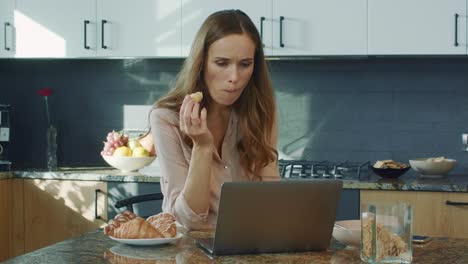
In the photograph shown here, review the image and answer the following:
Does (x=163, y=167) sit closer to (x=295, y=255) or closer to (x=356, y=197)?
(x=295, y=255)

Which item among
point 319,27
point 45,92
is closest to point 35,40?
point 45,92

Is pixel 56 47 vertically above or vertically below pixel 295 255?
above

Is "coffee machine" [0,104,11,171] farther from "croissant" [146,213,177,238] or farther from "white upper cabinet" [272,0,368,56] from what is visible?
"croissant" [146,213,177,238]

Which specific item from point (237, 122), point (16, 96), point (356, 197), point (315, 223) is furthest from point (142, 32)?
point (315, 223)

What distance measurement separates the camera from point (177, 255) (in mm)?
1547

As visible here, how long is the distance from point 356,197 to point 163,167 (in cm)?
143

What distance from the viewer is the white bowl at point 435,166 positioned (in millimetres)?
3465

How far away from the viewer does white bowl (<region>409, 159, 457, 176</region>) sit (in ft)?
11.4

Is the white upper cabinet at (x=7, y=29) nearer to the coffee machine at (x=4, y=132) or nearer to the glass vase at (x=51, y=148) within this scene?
the coffee machine at (x=4, y=132)

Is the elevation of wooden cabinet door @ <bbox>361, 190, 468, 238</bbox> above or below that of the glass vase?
below

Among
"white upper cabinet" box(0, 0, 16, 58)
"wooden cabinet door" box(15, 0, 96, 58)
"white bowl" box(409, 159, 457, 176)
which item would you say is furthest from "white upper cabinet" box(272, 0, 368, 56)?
"white upper cabinet" box(0, 0, 16, 58)

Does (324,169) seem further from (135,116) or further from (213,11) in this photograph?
(135,116)

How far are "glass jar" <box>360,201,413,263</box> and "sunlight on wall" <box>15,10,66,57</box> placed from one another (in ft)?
8.71

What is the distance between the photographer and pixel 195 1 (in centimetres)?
366
